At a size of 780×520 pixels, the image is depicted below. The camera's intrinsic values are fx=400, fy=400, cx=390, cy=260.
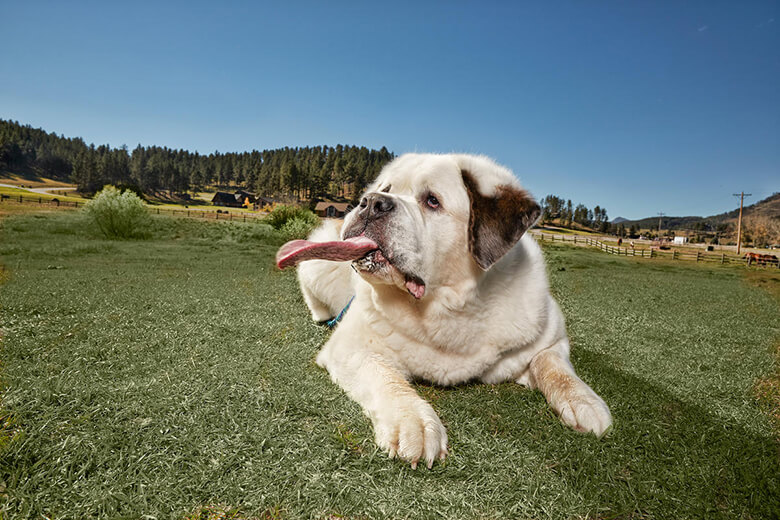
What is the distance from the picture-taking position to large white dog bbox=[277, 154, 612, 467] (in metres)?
1.96

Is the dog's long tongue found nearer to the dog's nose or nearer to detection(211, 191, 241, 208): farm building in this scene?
the dog's nose

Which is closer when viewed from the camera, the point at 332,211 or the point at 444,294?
the point at 444,294

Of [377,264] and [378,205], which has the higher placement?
[378,205]

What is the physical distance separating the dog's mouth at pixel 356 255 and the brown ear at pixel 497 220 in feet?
1.19

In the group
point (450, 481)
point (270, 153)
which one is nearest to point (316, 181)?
point (270, 153)

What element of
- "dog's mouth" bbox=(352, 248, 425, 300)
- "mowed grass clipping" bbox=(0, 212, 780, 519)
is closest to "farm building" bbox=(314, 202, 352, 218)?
"dog's mouth" bbox=(352, 248, 425, 300)

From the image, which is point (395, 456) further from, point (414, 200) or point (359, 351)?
point (414, 200)

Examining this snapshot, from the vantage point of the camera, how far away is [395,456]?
1.56 metres

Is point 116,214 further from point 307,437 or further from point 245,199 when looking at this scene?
point 245,199

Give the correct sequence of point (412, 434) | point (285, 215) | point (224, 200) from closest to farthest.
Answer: point (412, 434)
point (285, 215)
point (224, 200)

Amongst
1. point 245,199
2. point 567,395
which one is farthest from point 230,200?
point 567,395

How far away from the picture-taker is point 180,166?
103 metres

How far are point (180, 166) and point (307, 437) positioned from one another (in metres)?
117

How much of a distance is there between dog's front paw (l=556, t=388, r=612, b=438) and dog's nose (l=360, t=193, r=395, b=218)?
126 cm
